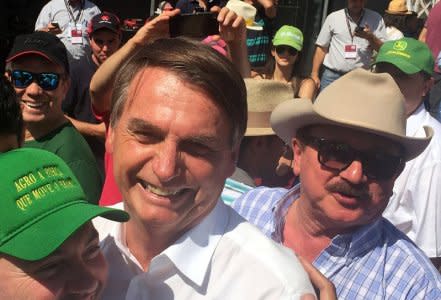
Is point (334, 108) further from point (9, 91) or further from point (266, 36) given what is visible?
point (266, 36)

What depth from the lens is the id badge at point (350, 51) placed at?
7.30 meters

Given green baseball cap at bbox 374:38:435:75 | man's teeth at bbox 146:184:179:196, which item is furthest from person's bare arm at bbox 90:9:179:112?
green baseball cap at bbox 374:38:435:75

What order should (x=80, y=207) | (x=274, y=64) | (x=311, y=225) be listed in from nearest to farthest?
(x=80, y=207)
(x=311, y=225)
(x=274, y=64)

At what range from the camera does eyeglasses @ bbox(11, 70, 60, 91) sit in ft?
10.5

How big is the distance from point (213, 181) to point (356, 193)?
2.57ft

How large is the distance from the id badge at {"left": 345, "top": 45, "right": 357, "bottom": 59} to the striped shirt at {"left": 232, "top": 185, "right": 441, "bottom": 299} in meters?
5.29

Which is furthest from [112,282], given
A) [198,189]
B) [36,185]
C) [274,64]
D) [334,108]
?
[274,64]

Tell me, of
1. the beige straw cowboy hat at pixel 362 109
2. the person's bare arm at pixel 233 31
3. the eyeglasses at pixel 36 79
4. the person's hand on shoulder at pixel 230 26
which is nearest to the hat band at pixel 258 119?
the person's bare arm at pixel 233 31

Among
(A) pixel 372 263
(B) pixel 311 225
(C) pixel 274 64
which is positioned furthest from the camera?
(C) pixel 274 64

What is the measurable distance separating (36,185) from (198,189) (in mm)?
416

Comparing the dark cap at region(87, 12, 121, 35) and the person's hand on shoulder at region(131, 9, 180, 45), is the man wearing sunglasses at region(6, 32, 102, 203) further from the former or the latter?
the dark cap at region(87, 12, 121, 35)

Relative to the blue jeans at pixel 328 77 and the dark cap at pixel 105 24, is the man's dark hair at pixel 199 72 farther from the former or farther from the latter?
the blue jeans at pixel 328 77

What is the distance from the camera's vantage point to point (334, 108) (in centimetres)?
224

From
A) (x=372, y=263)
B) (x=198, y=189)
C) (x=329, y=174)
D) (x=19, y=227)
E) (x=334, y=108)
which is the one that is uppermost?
(x=19, y=227)
